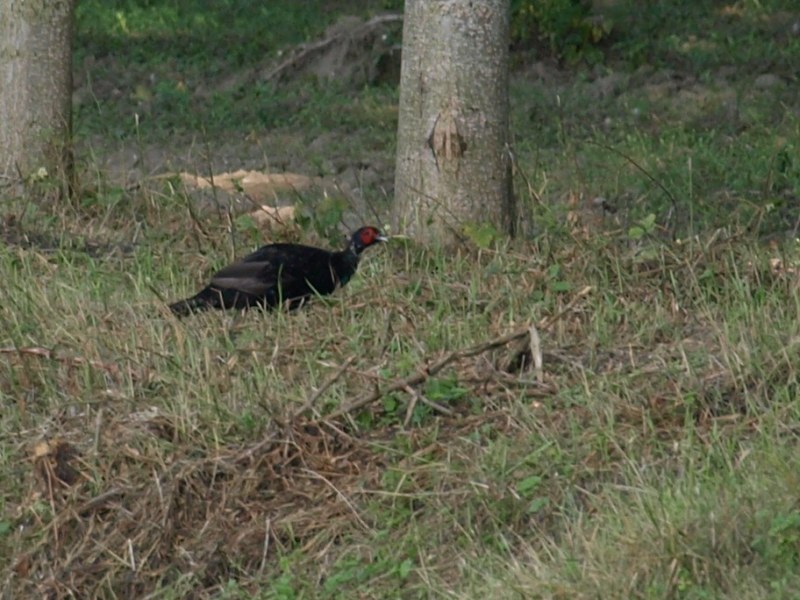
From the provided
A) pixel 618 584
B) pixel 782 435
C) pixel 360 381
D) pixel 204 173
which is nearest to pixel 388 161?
pixel 204 173

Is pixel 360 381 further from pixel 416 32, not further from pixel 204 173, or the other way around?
pixel 204 173

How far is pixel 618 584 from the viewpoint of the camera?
172 inches

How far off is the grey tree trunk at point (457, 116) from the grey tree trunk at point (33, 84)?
2.25m

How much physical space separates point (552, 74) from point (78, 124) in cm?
355

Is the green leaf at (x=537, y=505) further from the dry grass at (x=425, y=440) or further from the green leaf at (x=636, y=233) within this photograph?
the green leaf at (x=636, y=233)

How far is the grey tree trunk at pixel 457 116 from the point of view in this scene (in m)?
7.11

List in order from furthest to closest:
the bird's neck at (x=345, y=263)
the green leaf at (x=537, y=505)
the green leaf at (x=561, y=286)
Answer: the bird's neck at (x=345, y=263) < the green leaf at (x=561, y=286) < the green leaf at (x=537, y=505)

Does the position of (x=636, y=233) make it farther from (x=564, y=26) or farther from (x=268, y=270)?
(x=564, y=26)

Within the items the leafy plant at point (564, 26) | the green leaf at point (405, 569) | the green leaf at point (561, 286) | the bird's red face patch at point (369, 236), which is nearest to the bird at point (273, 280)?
the bird's red face patch at point (369, 236)

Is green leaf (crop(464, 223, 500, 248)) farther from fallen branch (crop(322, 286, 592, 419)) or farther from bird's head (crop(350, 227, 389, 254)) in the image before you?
fallen branch (crop(322, 286, 592, 419))

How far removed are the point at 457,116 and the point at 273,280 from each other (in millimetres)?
1136

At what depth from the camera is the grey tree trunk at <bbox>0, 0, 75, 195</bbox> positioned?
28.2ft

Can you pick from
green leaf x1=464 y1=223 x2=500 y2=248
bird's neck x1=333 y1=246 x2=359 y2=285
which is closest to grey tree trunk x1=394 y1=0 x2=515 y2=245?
green leaf x1=464 y1=223 x2=500 y2=248

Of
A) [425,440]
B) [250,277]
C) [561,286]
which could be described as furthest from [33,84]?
[425,440]
